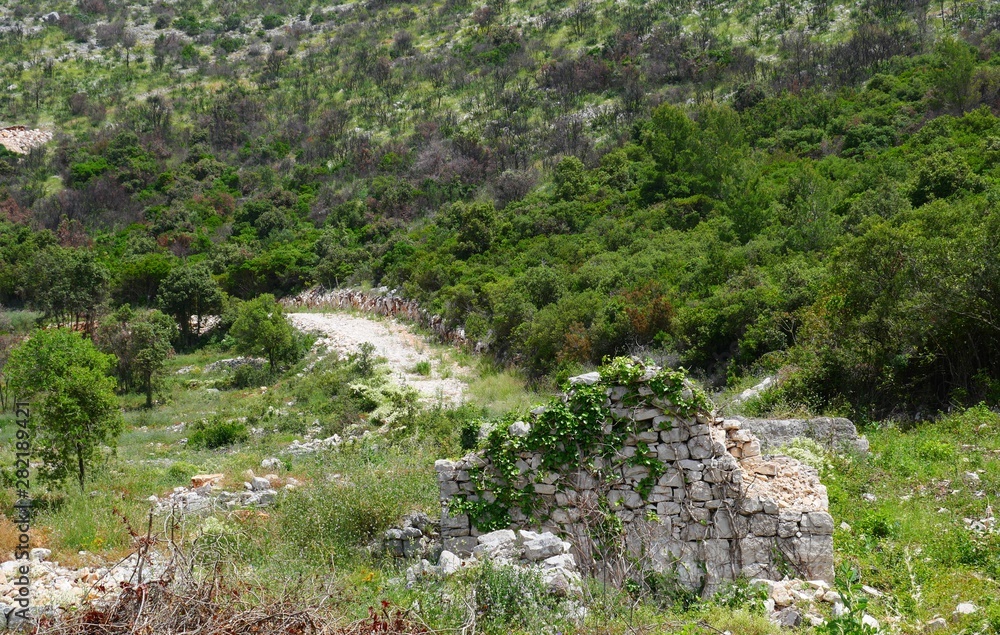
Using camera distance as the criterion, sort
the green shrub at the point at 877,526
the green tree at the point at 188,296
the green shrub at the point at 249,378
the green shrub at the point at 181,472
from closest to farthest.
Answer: the green shrub at the point at 877,526
the green shrub at the point at 181,472
the green shrub at the point at 249,378
the green tree at the point at 188,296

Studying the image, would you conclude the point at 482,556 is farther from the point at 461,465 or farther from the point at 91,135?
the point at 91,135

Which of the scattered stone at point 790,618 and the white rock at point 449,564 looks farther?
the white rock at point 449,564

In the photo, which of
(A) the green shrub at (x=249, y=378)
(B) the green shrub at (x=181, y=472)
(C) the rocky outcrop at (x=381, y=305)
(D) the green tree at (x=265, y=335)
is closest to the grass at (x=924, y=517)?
(B) the green shrub at (x=181, y=472)

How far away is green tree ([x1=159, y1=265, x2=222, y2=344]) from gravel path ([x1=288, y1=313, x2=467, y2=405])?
11.0 ft

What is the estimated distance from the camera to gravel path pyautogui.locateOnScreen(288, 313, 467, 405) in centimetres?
1856

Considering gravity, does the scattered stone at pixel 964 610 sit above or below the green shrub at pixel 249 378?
above

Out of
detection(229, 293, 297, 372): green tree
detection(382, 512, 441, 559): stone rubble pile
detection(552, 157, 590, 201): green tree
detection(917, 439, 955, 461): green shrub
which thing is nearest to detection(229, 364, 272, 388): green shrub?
detection(229, 293, 297, 372): green tree

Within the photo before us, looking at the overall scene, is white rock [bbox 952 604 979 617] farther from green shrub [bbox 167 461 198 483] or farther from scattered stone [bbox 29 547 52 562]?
green shrub [bbox 167 461 198 483]

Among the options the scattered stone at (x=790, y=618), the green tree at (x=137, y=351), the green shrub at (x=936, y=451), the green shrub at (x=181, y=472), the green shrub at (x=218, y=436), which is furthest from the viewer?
the green tree at (x=137, y=351)

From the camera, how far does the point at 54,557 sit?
23.4 feet

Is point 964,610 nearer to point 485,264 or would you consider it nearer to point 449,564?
point 449,564

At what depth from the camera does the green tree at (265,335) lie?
2367 cm

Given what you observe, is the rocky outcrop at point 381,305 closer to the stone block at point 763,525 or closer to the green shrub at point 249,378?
the green shrub at point 249,378

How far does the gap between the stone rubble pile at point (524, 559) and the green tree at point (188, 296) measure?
27.0m
